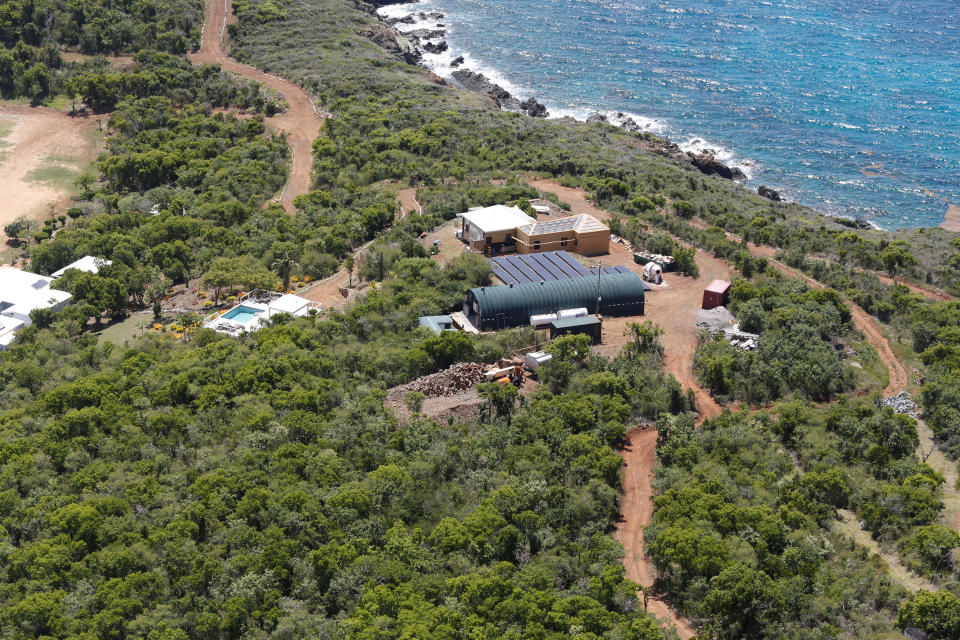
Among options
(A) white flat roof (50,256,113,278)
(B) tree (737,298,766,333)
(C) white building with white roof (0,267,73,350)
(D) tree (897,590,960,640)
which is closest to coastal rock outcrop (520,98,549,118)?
(A) white flat roof (50,256,113,278)

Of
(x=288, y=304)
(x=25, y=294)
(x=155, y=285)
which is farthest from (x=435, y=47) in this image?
(x=288, y=304)

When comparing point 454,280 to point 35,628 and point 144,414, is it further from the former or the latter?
point 35,628

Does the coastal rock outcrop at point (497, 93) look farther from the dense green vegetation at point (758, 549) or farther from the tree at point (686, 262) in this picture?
the dense green vegetation at point (758, 549)

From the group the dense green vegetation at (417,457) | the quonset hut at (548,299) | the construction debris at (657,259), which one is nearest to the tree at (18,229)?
the dense green vegetation at (417,457)

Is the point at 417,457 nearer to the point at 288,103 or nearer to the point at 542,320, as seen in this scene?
the point at 542,320

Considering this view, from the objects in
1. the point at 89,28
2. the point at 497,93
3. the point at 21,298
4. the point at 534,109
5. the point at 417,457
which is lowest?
the point at 21,298

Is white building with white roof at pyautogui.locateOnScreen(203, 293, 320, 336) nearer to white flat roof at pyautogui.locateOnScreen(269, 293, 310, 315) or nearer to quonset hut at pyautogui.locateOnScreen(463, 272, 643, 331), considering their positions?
white flat roof at pyautogui.locateOnScreen(269, 293, 310, 315)
